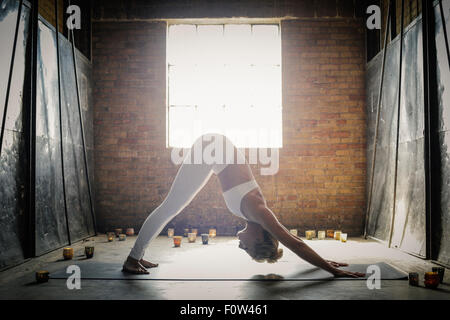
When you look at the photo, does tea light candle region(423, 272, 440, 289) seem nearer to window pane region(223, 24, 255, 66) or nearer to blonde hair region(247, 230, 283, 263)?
blonde hair region(247, 230, 283, 263)

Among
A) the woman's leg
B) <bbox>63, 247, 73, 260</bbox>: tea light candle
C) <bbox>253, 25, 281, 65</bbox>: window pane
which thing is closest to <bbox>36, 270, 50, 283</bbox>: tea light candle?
the woman's leg

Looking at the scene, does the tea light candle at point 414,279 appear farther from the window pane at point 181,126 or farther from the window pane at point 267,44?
the window pane at point 267,44

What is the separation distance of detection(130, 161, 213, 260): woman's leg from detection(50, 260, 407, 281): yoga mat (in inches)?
11.6

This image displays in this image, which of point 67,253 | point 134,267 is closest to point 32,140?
point 67,253

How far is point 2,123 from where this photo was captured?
10.3 ft

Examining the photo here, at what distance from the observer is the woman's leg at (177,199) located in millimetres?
2688

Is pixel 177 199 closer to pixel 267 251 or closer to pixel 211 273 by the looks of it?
pixel 211 273

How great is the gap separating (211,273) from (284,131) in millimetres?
2994

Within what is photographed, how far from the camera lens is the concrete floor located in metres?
2.24

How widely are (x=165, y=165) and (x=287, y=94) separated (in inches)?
82.0

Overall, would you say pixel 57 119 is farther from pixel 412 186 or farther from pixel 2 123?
pixel 412 186

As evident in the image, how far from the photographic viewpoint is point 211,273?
2.82 m

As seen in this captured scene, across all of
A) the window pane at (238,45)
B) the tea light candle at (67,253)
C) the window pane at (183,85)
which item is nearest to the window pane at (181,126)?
the window pane at (183,85)

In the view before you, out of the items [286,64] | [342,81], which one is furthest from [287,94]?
[342,81]
